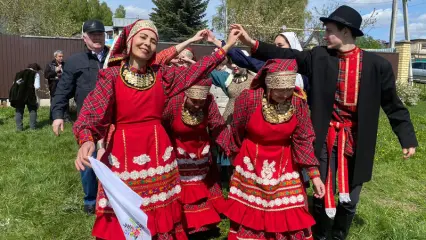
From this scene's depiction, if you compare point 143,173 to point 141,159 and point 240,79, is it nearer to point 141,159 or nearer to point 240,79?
point 141,159

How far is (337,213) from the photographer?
11.4 feet

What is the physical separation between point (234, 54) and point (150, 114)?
3.23 ft

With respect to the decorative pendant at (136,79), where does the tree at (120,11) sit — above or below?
above

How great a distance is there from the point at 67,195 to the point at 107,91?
2.69 meters

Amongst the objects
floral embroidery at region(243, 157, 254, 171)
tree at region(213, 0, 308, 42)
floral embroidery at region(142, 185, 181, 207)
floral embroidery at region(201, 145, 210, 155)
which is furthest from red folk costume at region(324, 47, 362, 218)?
tree at region(213, 0, 308, 42)

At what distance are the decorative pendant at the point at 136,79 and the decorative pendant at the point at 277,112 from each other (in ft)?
2.81

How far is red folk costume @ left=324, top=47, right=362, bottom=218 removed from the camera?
3061mm

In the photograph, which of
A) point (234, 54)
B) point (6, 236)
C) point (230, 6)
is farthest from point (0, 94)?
point (230, 6)

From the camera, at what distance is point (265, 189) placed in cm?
293

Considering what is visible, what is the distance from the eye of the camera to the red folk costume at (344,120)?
10.0 ft

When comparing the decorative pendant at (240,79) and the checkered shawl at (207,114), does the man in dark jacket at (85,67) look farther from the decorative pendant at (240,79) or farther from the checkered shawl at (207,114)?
the decorative pendant at (240,79)

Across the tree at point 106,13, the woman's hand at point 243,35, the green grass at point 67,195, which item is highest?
the tree at point 106,13

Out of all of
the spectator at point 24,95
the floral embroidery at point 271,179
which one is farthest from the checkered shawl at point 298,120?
the spectator at point 24,95

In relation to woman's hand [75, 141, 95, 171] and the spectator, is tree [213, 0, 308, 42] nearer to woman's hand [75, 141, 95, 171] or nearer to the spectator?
the spectator
